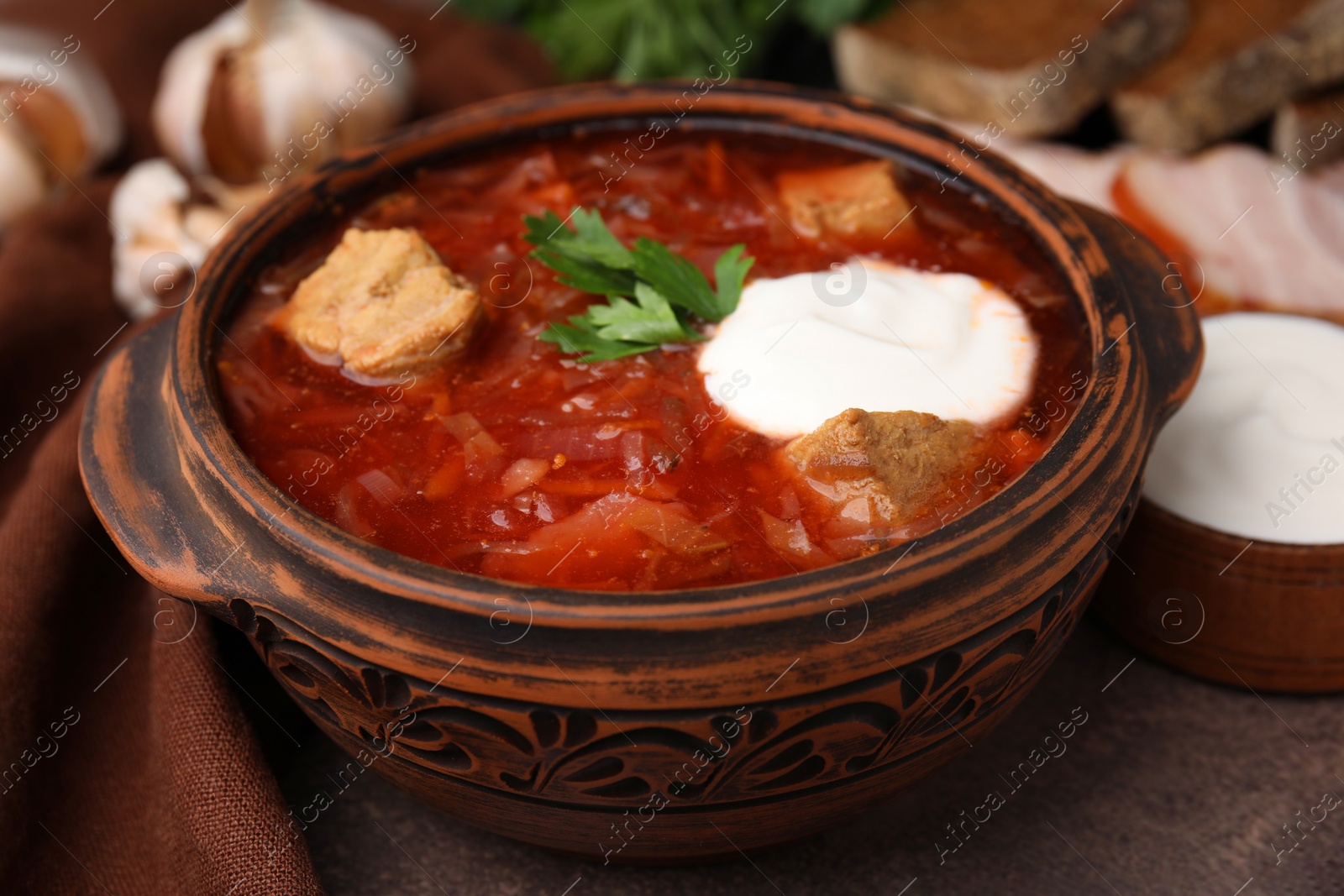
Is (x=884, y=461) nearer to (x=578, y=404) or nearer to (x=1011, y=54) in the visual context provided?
(x=578, y=404)

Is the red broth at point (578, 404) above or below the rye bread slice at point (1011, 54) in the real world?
above

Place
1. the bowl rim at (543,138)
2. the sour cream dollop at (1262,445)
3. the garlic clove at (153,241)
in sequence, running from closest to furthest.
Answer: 1. the bowl rim at (543,138)
2. the sour cream dollop at (1262,445)
3. the garlic clove at (153,241)

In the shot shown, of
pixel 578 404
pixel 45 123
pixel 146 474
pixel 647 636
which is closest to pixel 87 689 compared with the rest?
pixel 146 474

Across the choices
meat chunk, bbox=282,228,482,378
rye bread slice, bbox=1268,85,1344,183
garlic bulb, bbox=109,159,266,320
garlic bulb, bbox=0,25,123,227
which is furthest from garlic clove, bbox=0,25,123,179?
rye bread slice, bbox=1268,85,1344,183

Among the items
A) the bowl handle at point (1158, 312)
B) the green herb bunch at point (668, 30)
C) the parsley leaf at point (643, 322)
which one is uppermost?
the parsley leaf at point (643, 322)

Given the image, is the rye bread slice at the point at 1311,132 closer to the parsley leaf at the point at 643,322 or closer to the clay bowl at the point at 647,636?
the clay bowl at the point at 647,636

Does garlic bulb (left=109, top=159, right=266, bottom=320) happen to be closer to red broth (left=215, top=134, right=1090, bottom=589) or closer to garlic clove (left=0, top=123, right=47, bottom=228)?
garlic clove (left=0, top=123, right=47, bottom=228)

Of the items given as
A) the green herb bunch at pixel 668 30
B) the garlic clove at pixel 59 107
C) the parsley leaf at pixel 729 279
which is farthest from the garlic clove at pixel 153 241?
the parsley leaf at pixel 729 279

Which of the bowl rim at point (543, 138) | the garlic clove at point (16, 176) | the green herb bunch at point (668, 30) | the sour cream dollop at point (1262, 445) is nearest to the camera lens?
the bowl rim at point (543, 138)
